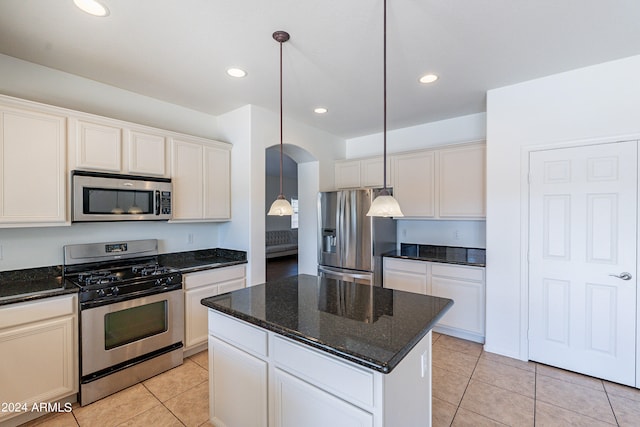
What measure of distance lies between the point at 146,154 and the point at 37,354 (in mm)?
1793

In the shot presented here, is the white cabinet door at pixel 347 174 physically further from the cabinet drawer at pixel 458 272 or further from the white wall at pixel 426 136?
the cabinet drawer at pixel 458 272

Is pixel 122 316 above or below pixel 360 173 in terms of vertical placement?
below

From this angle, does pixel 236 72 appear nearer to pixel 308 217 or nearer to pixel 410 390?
pixel 308 217

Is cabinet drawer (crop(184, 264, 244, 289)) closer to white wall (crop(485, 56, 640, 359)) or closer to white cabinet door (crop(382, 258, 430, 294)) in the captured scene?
white cabinet door (crop(382, 258, 430, 294))

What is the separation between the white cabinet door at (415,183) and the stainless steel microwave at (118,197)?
9.20 ft

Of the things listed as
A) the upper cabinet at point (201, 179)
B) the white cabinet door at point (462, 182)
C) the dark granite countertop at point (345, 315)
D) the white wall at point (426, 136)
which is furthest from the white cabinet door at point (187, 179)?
the white cabinet door at point (462, 182)

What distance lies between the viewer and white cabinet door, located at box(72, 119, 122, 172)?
244 cm

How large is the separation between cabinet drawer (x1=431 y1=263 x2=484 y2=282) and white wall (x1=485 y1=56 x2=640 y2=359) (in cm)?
14

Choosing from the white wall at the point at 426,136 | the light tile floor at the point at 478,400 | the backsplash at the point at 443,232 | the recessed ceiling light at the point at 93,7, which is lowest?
the light tile floor at the point at 478,400

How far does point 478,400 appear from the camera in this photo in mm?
2270

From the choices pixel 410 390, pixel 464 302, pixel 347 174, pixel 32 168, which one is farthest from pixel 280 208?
pixel 347 174

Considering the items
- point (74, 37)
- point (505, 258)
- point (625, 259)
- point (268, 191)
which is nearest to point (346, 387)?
point (505, 258)

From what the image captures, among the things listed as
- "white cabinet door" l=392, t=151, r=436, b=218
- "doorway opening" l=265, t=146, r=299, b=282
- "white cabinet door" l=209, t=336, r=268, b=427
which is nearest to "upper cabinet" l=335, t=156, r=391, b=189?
"white cabinet door" l=392, t=151, r=436, b=218

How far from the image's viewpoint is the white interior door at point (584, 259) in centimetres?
240
